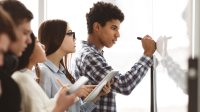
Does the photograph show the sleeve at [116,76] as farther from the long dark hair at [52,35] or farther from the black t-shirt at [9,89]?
the black t-shirt at [9,89]

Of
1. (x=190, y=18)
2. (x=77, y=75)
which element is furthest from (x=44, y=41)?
(x=190, y=18)

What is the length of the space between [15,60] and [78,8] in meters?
1.35

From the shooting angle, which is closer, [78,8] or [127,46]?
[127,46]

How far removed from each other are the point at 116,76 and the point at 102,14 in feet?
1.07

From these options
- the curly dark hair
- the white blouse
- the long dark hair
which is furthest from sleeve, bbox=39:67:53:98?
the curly dark hair

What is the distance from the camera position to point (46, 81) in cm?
147

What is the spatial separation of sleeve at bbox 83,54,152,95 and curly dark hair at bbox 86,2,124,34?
187 millimetres

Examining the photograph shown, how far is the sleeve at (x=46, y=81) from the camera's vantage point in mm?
1459

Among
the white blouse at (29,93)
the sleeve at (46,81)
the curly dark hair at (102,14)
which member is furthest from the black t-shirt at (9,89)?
the curly dark hair at (102,14)

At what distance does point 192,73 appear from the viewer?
1.69 ft

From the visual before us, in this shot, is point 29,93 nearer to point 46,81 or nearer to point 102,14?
point 46,81

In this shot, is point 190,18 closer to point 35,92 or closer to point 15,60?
point 15,60

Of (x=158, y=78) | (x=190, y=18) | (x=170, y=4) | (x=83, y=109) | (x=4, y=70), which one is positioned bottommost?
(x=83, y=109)

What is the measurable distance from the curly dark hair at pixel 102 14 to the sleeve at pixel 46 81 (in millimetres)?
349
